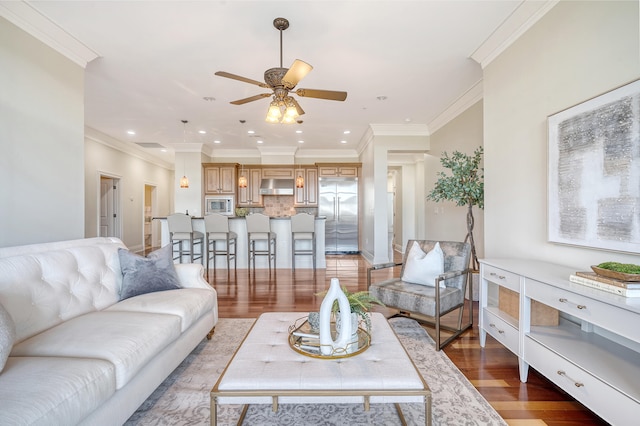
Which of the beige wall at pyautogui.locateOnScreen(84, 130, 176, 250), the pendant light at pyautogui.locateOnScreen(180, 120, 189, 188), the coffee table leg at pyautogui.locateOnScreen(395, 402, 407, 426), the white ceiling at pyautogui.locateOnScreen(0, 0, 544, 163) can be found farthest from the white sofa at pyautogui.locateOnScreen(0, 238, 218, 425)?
the beige wall at pyautogui.locateOnScreen(84, 130, 176, 250)

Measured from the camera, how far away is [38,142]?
246 cm

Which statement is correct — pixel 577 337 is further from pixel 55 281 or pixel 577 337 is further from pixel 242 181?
pixel 242 181

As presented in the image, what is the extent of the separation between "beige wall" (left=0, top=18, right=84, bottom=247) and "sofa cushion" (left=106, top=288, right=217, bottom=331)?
126cm

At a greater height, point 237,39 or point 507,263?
point 237,39

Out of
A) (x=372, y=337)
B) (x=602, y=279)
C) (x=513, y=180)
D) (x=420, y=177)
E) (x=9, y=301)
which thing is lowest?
(x=372, y=337)

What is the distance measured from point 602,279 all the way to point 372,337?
1150 millimetres

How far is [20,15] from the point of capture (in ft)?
7.54

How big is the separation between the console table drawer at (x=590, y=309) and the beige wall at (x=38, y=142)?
380 centimetres

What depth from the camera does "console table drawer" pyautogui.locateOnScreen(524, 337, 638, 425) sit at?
1.21 m

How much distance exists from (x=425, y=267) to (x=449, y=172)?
2.66 metres

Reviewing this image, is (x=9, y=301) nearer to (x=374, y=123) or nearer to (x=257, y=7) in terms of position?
(x=257, y=7)

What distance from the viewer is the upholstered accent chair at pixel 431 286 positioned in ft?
7.59

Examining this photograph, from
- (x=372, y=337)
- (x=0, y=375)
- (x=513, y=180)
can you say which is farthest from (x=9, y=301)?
(x=513, y=180)

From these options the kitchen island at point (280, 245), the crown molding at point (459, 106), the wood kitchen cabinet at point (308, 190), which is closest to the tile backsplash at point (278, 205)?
the wood kitchen cabinet at point (308, 190)
